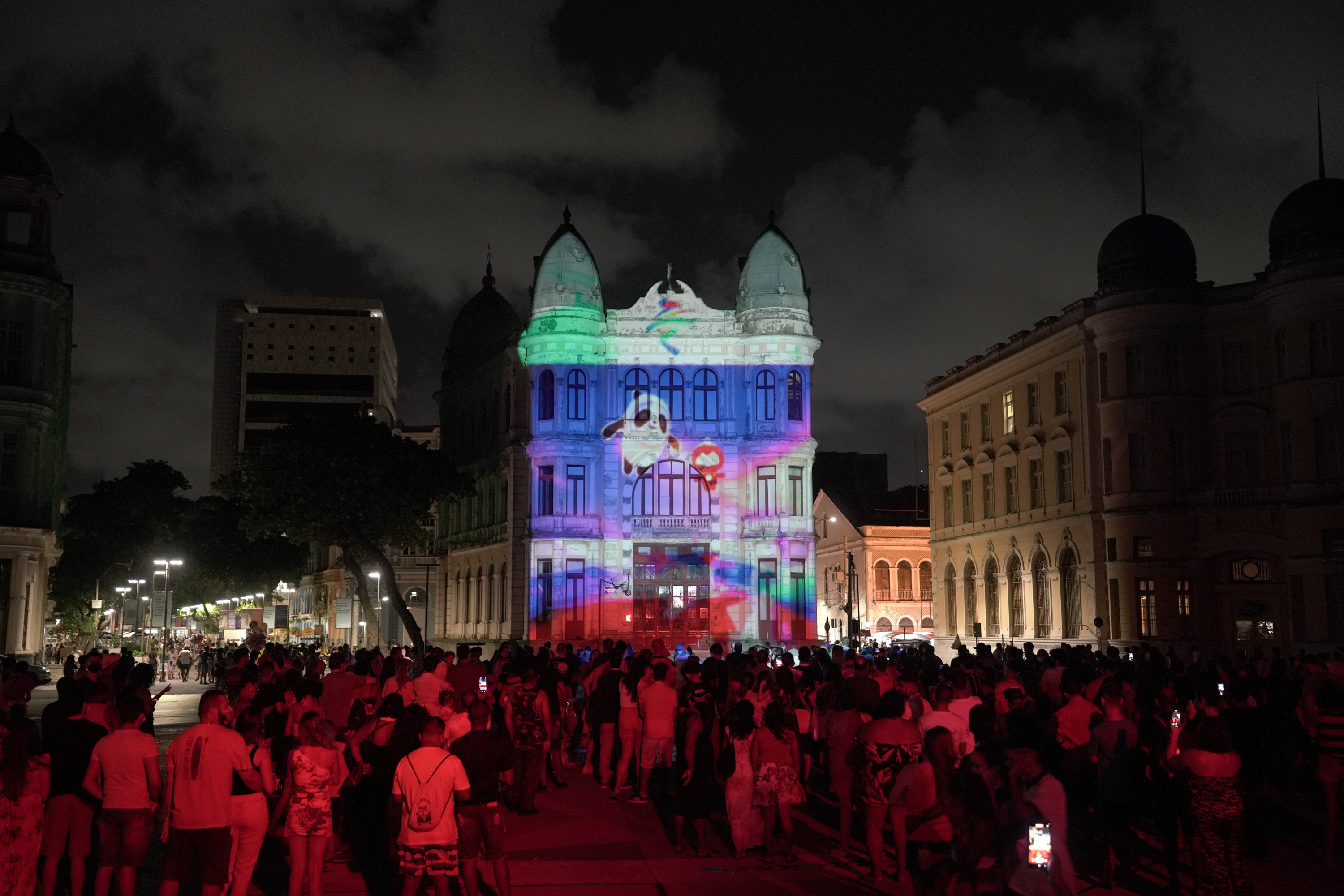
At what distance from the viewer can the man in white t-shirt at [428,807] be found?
9.75 m

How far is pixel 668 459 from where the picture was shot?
195 ft

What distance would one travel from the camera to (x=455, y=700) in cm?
1384

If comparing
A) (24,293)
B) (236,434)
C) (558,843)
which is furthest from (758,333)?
(236,434)

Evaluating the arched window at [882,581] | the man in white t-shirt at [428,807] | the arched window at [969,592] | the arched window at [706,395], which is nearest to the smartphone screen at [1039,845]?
the man in white t-shirt at [428,807]

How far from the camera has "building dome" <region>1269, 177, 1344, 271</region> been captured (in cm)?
4509

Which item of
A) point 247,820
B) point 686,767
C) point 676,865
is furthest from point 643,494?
point 247,820

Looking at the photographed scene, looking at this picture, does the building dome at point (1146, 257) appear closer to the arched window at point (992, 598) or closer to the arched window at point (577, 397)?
the arched window at point (992, 598)

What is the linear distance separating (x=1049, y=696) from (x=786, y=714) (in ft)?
19.8

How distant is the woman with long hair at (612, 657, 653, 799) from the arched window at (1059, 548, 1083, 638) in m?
36.1

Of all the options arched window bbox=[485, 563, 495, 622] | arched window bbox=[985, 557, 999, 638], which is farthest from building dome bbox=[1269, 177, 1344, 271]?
arched window bbox=[485, 563, 495, 622]

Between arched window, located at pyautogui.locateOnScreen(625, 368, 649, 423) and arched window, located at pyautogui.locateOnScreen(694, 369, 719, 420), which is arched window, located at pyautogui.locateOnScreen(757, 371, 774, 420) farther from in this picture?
arched window, located at pyautogui.locateOnScreen(625, 368, 649, 423)

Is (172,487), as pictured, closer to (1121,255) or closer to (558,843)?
(1121,255)

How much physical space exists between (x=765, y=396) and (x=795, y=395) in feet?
4.33

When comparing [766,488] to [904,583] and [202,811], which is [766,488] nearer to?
[904,583]
